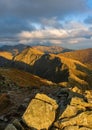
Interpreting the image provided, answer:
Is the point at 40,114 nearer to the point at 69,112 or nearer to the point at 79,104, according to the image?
the point at 69,112

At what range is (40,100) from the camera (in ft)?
104

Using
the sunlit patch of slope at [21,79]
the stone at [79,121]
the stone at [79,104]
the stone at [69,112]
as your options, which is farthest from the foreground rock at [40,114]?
the sunlit patch of slope at [21,79]

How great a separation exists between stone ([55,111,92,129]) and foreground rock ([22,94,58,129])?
49.1 inches

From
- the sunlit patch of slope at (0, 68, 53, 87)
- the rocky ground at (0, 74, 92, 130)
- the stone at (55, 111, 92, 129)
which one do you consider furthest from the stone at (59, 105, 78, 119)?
the sunlit patch of slope at (0, 68, 53, 87)

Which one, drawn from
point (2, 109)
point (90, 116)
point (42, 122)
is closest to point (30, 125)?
point (42, 122)

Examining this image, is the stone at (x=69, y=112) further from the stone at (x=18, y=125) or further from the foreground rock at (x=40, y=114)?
the stone at (x=18, y=125)

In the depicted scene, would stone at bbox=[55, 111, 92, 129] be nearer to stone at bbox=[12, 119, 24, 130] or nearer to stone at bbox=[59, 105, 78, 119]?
stone at bbox=[59, 105, 78, 119]

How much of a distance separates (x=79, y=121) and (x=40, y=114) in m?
3.90

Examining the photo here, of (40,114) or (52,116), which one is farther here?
(52,116)

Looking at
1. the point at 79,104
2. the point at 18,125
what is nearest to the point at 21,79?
the point at 79,104

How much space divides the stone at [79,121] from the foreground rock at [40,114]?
4.09 feet

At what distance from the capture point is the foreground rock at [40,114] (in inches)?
1133

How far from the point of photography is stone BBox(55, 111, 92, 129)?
28391 millimetres

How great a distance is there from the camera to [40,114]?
29.6 metres
